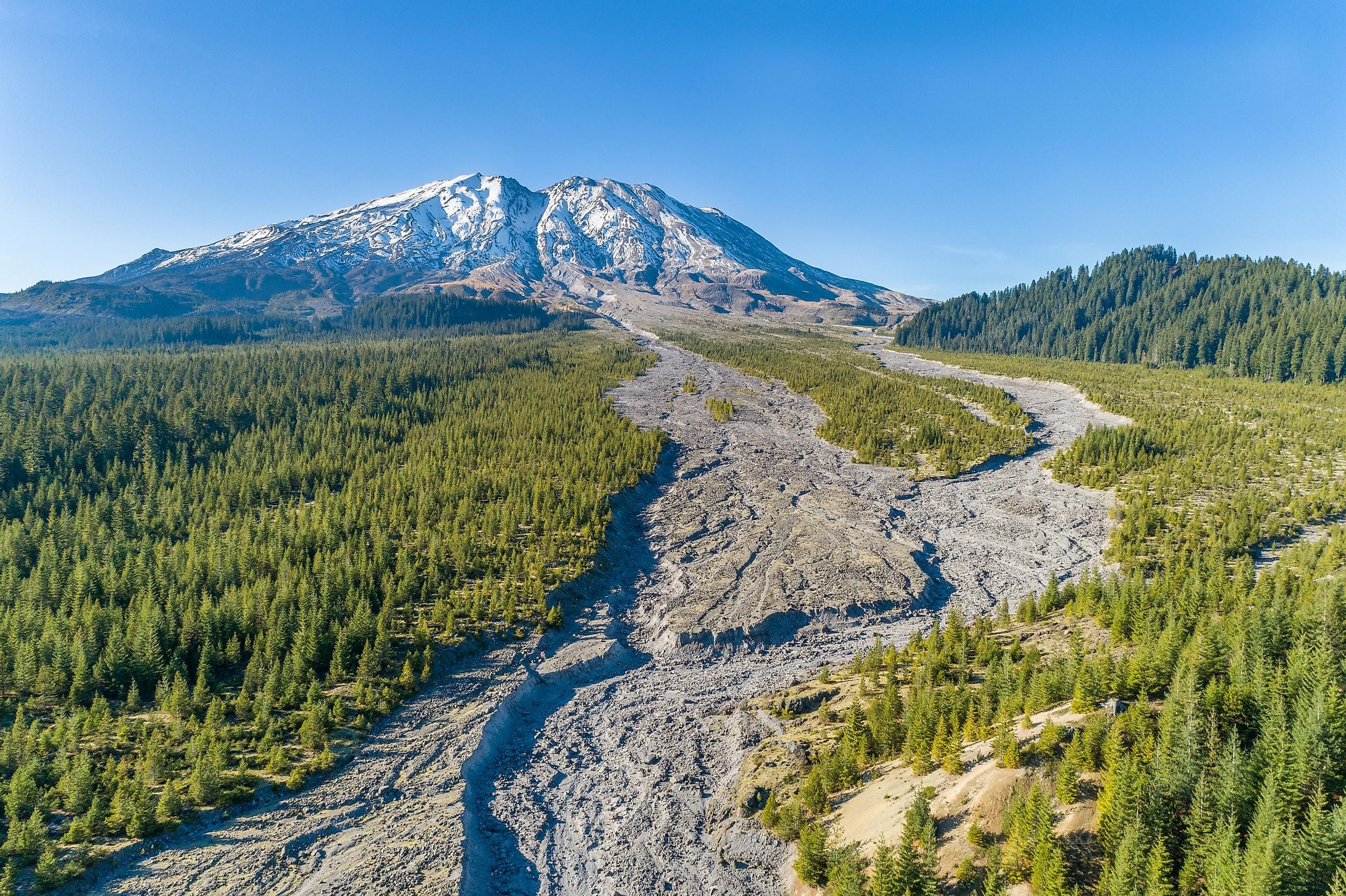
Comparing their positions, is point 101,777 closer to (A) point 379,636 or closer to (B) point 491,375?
(A) point 379,636

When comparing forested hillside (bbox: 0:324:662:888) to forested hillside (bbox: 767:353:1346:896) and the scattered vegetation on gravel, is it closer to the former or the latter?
the scattered vegetation on gravel

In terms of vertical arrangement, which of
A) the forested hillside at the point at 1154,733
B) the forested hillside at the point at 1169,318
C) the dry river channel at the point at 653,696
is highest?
the forested hillside at the point at 1169,318

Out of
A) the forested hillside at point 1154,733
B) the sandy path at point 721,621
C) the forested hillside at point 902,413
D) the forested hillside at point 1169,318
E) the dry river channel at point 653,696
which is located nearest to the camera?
the forested hillside at point 1154,733

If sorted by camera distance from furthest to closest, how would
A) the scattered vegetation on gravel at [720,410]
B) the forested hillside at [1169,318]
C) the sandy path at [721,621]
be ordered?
the forested hillside at [1169,318] < the scattered vegetation on gravel at [720,410] < the sandy path at [721,621]

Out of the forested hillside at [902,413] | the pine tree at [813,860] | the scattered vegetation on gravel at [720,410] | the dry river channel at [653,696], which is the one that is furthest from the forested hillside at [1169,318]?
the pine tree at [813,860]

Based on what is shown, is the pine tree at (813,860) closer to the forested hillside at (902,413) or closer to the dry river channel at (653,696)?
the dry river channel at (653,696)

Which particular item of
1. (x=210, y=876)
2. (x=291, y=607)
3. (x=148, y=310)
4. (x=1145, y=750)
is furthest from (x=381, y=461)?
(x=148, y=310)

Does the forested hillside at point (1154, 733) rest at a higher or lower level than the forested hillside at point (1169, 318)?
lower
